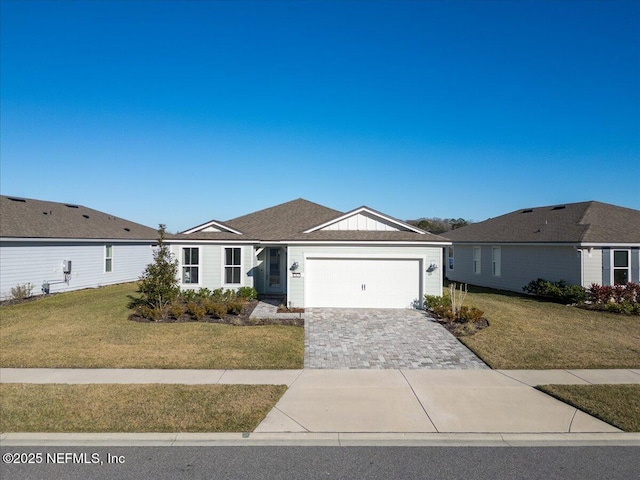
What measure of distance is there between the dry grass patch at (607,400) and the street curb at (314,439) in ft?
1.50

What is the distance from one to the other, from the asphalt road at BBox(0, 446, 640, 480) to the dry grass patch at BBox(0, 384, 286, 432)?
53cm

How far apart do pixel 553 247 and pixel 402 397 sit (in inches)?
626

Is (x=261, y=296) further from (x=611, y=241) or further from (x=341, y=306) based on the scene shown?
(x=611, y=241)

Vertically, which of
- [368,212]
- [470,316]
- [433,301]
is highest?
[368,212]

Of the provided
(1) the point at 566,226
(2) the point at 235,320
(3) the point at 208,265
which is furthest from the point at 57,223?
(1) the point at 566,226

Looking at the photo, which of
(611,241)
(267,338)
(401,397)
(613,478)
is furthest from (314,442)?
(611,241)

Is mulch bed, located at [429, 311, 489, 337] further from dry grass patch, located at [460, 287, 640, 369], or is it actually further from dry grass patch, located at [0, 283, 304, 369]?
dry grass patch, located at [0, 283, 304, 369]

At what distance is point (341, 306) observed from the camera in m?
15.9

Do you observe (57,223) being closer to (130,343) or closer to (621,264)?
(130,343)

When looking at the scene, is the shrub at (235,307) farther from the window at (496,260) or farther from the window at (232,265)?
the window at (496,260)

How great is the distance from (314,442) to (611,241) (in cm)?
1810

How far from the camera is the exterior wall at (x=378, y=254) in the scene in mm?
15656

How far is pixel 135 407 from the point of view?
21.5 ft

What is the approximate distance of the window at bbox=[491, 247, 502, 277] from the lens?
23.5m
